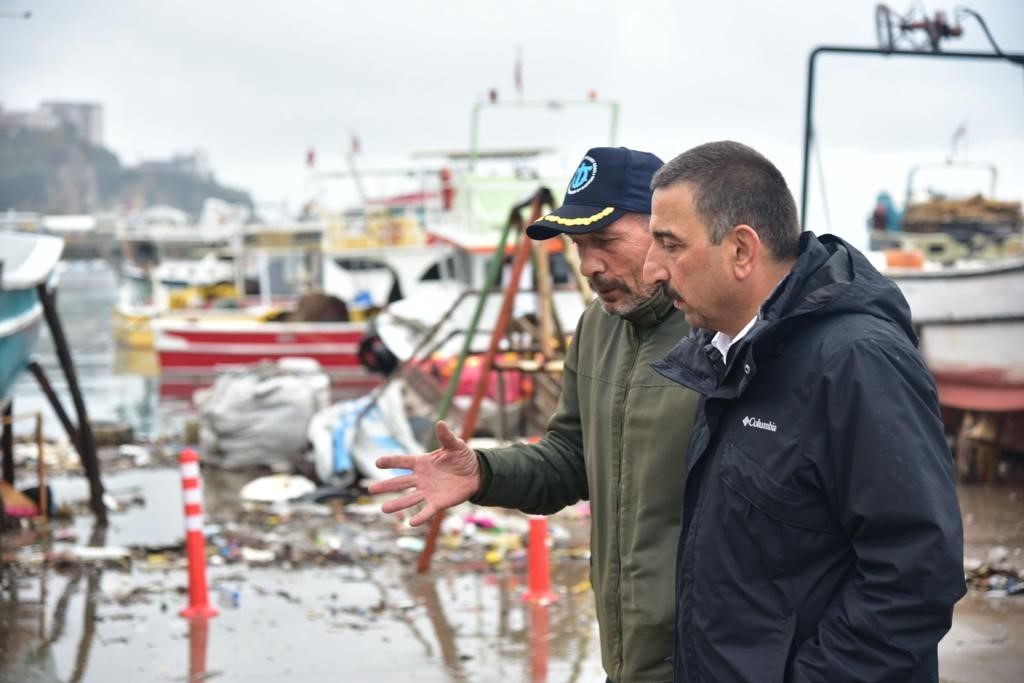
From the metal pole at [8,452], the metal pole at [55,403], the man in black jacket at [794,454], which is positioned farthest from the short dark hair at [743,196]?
the metal pole at [55,403]

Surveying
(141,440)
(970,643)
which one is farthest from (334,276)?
(970,643)

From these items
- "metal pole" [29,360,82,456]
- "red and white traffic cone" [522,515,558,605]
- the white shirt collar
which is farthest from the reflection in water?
the white shirt collar

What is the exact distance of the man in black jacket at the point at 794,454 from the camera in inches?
74.8

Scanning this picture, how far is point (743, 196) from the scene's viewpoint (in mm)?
2143

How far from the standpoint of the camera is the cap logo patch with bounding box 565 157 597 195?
2924 millimetres

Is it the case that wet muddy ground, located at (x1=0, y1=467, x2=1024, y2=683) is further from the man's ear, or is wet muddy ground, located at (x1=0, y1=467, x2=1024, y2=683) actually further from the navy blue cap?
the man's ear

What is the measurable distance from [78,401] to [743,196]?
7.86 m

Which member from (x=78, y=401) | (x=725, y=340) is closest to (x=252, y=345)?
(x=78, y=401)

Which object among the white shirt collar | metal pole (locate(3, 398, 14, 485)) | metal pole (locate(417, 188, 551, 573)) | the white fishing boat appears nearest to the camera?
the white shirt collar

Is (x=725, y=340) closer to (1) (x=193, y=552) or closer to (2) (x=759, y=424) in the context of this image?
(2) (x=759, y=424)

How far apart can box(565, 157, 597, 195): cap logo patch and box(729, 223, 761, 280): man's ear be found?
83 centimetres

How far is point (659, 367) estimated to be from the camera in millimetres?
2389

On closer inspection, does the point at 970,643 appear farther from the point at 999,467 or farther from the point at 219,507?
the point at 219,507

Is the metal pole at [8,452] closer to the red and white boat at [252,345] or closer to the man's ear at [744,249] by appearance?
the man's ear at [744,249]
